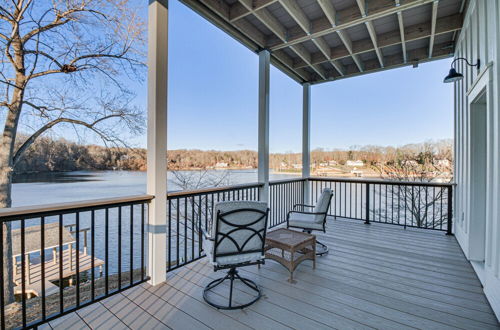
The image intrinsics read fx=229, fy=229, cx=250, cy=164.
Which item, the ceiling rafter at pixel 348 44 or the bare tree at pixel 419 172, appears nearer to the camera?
the ceiling rafter at pixel 348 44

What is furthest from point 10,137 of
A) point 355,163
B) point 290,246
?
point 355,163

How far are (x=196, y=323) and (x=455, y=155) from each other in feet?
17.1

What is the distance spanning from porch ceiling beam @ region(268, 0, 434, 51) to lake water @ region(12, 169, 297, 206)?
3.40m

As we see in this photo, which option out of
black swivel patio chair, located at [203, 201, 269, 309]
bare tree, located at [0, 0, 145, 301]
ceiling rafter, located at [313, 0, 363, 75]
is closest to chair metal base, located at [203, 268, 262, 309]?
black swivel patio chair, located at [203, 201, 269, 309]

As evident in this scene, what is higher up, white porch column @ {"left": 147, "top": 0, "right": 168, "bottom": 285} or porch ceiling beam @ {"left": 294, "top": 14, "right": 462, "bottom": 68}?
porch ceiling beam @ {"left": 294, "top": 14, "right": 462, "bottom": 68}

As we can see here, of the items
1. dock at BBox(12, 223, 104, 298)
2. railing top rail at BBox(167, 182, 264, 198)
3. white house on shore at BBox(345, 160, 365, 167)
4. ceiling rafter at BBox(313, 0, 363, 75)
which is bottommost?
dock at BBox(12, 223, 104, 298)

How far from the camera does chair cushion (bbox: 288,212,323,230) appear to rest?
354 centimetres

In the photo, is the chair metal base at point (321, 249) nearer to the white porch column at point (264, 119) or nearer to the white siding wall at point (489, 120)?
the white porch column at point (264, 119)

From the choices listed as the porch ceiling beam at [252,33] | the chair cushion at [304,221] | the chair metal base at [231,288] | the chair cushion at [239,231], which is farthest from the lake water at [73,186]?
the porch ceiling beam at [252,33]

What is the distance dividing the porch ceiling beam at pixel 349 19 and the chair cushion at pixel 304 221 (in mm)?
3029

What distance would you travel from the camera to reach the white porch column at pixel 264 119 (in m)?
4.32

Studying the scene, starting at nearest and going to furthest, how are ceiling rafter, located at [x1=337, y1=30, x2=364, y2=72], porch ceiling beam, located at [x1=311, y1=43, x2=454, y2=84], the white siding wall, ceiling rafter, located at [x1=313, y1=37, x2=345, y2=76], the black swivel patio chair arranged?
the white siding wall, the black swivel patio chair, ceiling rafter, located at [x1=337, y1=30, x2=364, y2=72], ceiling rafter, located at [x1=313, y1=37, x2=345, y2=76], porch ceiling beam, located at [x1=311, y1=43, x2=454, y2=84]

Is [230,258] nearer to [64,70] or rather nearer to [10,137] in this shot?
[10,137]

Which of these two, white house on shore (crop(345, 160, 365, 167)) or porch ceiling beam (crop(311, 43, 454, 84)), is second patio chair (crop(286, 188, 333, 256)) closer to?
porch ceiling beam (crop(311, 43, 454, 84))
